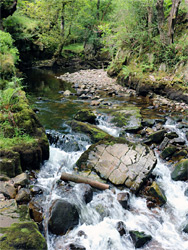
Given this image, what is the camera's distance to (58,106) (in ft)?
32.9

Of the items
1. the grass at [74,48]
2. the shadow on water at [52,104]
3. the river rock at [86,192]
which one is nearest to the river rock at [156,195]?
the river rock at [86,192]

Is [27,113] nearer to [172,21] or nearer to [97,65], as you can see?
[172,21]

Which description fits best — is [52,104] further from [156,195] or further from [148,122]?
[156,195]

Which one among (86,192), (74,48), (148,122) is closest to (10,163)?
(86,192)

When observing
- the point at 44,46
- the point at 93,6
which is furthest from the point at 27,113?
the point at 93,6

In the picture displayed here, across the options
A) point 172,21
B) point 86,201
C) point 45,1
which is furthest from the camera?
point 45,1

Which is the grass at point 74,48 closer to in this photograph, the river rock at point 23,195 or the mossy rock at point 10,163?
the mossy rock at point 10,163

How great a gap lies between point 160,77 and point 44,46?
15.3 meters

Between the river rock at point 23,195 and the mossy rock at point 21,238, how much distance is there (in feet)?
3.20

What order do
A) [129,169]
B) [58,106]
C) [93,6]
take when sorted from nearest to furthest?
[129,169], [58,106], [93,6]

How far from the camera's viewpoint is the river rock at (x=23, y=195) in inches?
152

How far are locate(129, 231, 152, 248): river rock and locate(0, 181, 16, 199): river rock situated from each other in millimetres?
2323

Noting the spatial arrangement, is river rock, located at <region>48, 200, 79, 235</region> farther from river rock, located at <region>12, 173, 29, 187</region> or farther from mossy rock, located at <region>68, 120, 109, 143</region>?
mossy rock, located at <region>68, 120, 109, 143</region>

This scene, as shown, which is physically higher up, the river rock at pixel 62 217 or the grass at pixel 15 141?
the grass at pixel 15 141
